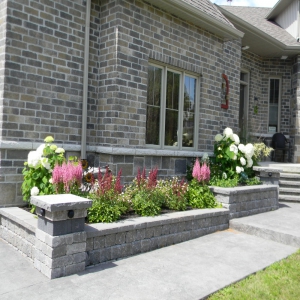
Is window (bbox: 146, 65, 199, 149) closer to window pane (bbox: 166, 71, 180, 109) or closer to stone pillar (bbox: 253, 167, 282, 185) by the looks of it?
window pane (bbox: 166, 71, 180, 109)

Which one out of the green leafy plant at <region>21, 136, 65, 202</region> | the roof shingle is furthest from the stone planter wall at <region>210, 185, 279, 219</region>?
the roof shingle

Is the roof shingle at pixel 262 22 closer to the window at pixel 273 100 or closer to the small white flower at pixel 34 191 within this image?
the window at pixel 273 100

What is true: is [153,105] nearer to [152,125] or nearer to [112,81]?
[152,125]

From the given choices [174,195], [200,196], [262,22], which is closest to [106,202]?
[174,195]

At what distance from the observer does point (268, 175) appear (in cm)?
775

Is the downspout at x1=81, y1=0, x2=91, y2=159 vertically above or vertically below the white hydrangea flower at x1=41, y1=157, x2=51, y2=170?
above

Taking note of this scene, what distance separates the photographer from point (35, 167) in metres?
4.82

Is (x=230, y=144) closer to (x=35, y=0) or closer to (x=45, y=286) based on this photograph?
(x=35, y=0)

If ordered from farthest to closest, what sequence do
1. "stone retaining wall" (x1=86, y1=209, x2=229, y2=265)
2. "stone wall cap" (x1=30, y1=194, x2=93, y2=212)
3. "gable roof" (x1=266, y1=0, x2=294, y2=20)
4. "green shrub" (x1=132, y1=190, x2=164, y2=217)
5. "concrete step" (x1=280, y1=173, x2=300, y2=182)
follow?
"gable roof" (x1=266, y1=0, x2=294, y2=20), "concrete step" (x1=280, y1=173, x2=300, y2=182), "green shrub" (x1=132, y1=190, x2=164, y2=217), "stone retaining wall" (x1=86, y1=209, x2=229, y2=265), "stone wall cap" (x1=30, y1=194, x2=93, y2=212)

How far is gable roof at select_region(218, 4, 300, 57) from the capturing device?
388 inches

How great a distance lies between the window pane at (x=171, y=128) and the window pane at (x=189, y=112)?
0.28 meters

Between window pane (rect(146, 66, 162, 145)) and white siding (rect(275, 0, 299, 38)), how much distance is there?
7760 mm

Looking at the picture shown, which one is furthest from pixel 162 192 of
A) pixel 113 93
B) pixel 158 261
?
pixel 113 93

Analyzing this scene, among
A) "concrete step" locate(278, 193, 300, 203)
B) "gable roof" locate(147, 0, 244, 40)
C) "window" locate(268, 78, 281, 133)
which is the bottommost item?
"concrete step" locate(278, 193, 300, 203)
